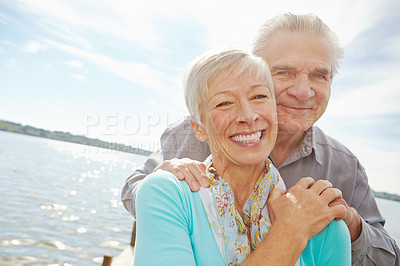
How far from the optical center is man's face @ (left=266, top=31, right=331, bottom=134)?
7.40ft

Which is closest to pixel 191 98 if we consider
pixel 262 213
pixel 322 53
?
pixel 262 213

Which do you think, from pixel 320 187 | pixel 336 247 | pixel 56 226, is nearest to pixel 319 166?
pixel 320 187

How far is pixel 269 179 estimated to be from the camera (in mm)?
1680

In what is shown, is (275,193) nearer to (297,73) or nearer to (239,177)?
(239,177)

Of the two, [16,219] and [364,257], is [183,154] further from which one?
[16,219]

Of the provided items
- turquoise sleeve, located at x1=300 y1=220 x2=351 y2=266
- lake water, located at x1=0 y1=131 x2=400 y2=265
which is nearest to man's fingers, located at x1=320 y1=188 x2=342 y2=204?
turquoise sleeve, located at x1=300 y1=220 x2=351 y2=266

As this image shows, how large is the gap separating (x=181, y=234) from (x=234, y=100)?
69 centimetres

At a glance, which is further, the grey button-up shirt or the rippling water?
the rippling water

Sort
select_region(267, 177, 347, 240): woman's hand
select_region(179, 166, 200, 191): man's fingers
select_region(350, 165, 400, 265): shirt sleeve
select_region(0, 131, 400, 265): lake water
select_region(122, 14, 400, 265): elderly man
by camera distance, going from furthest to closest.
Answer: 1. select_region(0, 131, 400, 265): lake water
2. select_region(122, 14, 400, 265): elderly man
3. select_region(350, 165, 400, 265): shirt sleeve
4. select_region(179, 166, 200, 191): man's fingers
5. select_region(267, 177, 347, 240): woman's hand

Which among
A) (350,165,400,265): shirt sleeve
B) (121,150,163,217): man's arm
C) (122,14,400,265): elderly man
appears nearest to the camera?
(350,165,400,265): shirt sleeve

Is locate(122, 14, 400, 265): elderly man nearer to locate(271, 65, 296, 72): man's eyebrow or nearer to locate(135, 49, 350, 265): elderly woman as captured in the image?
locate(271, 65, 296, 72): man's eyebrow

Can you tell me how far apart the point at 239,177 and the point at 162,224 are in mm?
562

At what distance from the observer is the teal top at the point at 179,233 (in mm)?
1249

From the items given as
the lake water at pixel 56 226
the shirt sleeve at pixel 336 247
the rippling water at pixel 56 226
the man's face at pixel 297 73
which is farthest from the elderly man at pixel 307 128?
the lake water at pixel 56 226
